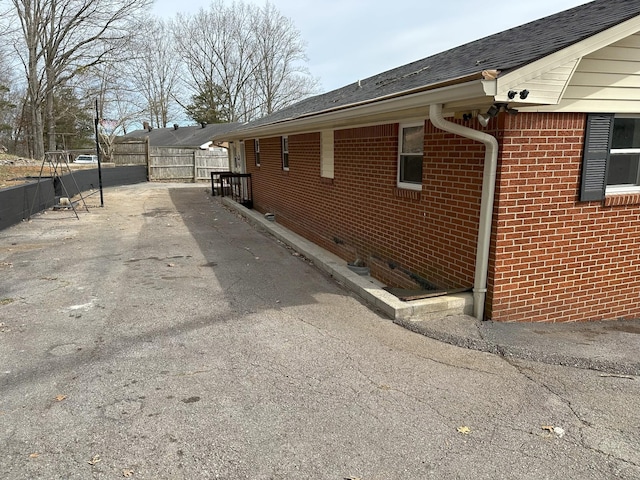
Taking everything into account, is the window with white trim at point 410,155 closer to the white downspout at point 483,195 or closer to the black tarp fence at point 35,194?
the white downspout at point 483,195

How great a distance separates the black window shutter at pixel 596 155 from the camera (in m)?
4.56

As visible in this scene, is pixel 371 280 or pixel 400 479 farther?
pixel 371 280

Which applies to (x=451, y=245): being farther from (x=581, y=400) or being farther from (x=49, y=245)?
(x=49, y=245)

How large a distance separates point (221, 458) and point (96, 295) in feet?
13.4

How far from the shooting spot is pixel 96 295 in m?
5.89

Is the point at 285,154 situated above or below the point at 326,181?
above

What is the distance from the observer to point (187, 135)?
129ft

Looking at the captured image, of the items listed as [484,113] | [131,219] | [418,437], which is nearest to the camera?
[418,437]

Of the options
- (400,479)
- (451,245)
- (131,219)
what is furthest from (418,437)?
(131,219)

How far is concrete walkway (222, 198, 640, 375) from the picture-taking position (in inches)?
155

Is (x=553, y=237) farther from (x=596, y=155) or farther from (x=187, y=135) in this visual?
(x=187, y=135)

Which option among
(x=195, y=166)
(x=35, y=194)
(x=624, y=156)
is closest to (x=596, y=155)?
(x=624, y=156)

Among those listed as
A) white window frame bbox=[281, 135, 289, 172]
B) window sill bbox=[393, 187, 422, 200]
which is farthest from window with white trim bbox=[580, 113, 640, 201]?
white window frame bbox=[281, 135, 289, 172]

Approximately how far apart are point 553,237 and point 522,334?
1132 millimetres
